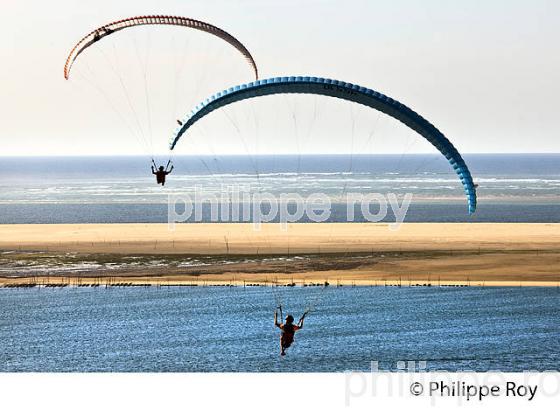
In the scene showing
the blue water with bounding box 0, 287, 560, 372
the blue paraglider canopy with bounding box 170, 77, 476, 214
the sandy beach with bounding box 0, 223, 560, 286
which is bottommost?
the blue water with bounding box 0, 287, 560, 372

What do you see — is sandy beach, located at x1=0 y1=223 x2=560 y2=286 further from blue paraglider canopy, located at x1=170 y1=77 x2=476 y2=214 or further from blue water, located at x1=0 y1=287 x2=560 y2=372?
blue paraglider canopy, located at x1=170 y1=77 x2=476 y2=214

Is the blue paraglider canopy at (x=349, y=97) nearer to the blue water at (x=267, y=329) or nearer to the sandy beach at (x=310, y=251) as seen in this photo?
the blue water at (x=267, y=329)

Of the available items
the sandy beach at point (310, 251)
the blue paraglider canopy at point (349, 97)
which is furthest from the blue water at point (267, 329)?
the blue paraglider canopy at point (349, 97)

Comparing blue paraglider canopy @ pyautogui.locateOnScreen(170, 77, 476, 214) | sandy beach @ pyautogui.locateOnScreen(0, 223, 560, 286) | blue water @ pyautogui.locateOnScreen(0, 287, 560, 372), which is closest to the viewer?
blue paraglider canopy @ pyautogui.locateOnScreen(170, 77, 476, 214)

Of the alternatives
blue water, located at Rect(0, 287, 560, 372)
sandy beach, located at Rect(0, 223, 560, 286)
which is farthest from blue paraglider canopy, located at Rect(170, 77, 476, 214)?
sandy beach, located at Rect(0, 223, 560, 286)

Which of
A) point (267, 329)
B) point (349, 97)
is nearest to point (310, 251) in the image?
point (267, 329)
